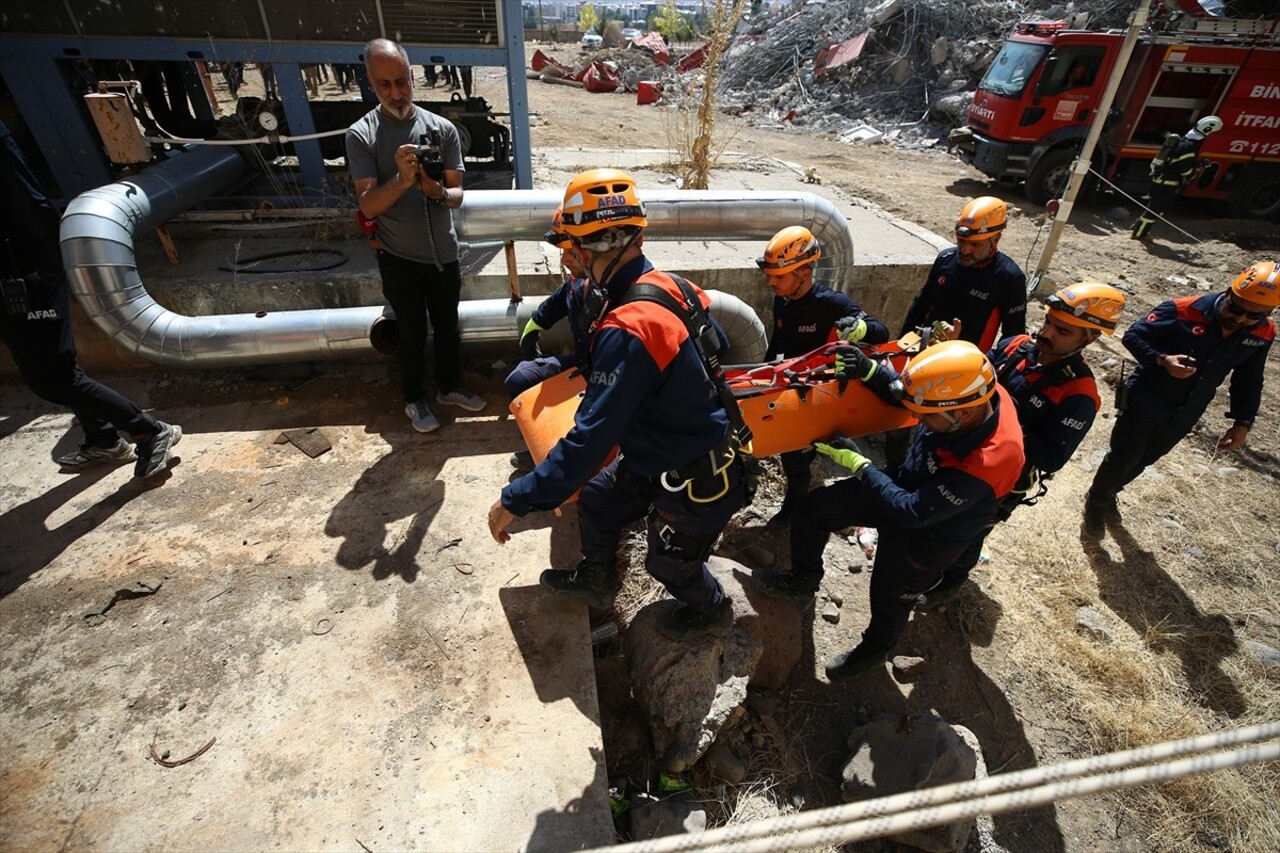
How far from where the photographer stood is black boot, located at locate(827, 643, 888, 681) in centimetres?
308

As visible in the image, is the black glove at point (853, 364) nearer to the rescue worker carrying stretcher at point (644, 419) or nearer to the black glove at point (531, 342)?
the rescue worker carrying stretcher at point (644, 419)

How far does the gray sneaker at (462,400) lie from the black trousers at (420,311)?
0.10m

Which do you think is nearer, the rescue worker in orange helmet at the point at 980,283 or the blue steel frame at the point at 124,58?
the rescue worker in orange helmet at the point at 980,283

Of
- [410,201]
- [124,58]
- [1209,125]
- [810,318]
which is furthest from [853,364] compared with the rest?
[1209,125]

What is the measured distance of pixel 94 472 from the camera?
12.0ft

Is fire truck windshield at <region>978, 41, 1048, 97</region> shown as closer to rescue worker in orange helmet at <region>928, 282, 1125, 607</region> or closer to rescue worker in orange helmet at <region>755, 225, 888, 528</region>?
rescue worker in orange helmet at <region>755, 225, 888, 528</region>

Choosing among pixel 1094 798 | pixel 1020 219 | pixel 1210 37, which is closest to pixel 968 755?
pixel 1094 798

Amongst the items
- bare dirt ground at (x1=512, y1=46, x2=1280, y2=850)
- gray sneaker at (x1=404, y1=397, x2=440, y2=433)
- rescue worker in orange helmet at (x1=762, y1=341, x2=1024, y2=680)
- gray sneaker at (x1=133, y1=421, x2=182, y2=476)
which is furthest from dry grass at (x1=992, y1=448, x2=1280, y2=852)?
gray sneaker at (x1=133, y1=421, x2=182, y2=476)

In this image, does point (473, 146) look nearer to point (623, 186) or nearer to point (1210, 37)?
point (623, 186)

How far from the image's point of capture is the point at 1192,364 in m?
3.39

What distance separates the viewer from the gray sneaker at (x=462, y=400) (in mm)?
4367

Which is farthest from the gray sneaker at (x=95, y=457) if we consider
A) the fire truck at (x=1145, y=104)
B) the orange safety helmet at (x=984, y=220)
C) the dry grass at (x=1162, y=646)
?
the fire truck at (x=1145, y=104)

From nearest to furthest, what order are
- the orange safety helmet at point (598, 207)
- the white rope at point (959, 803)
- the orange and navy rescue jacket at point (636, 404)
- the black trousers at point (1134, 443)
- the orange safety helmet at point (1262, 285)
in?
the white rope at point (959, 803), the orange and navy rescue jacket at point (636, 404), the orange safety helmet at point (598, 207), the orange safety helmet at point (1262, 285), the black trousers at point (1134, 443)

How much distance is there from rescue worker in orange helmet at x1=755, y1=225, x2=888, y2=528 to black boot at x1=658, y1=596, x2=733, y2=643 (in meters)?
1.09
